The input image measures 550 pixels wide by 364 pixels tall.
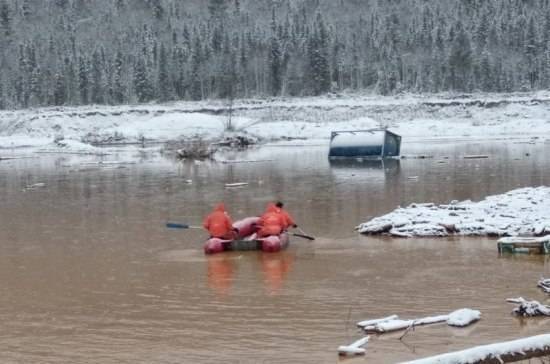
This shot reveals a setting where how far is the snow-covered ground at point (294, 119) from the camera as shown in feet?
310

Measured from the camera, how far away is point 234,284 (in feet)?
52.4

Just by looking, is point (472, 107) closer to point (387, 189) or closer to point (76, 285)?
point (387, 189)

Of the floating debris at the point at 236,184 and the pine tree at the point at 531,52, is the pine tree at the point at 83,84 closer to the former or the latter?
the pine tree at the point at 531,52

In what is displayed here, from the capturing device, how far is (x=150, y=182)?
133ft

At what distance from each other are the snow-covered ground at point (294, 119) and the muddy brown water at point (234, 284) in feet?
197

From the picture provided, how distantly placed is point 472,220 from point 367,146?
1380 inches

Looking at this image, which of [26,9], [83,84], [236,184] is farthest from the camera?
[26,9]

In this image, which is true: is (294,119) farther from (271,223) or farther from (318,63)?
(271,223)

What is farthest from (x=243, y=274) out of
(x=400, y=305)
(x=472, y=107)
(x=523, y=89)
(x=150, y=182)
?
(x=523, y=89)

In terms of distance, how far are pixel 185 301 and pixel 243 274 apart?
2.41m

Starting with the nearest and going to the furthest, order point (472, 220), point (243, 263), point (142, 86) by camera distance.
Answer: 1. point (243, 263)
2. point (472, 220)
3. point (142, 86)

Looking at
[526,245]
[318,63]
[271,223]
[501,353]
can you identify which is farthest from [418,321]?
[318,63]

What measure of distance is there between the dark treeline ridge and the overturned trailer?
76.2 metres

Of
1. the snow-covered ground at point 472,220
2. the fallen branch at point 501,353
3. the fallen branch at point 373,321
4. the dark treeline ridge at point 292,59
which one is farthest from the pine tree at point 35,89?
the fallen branch at point 501,353
